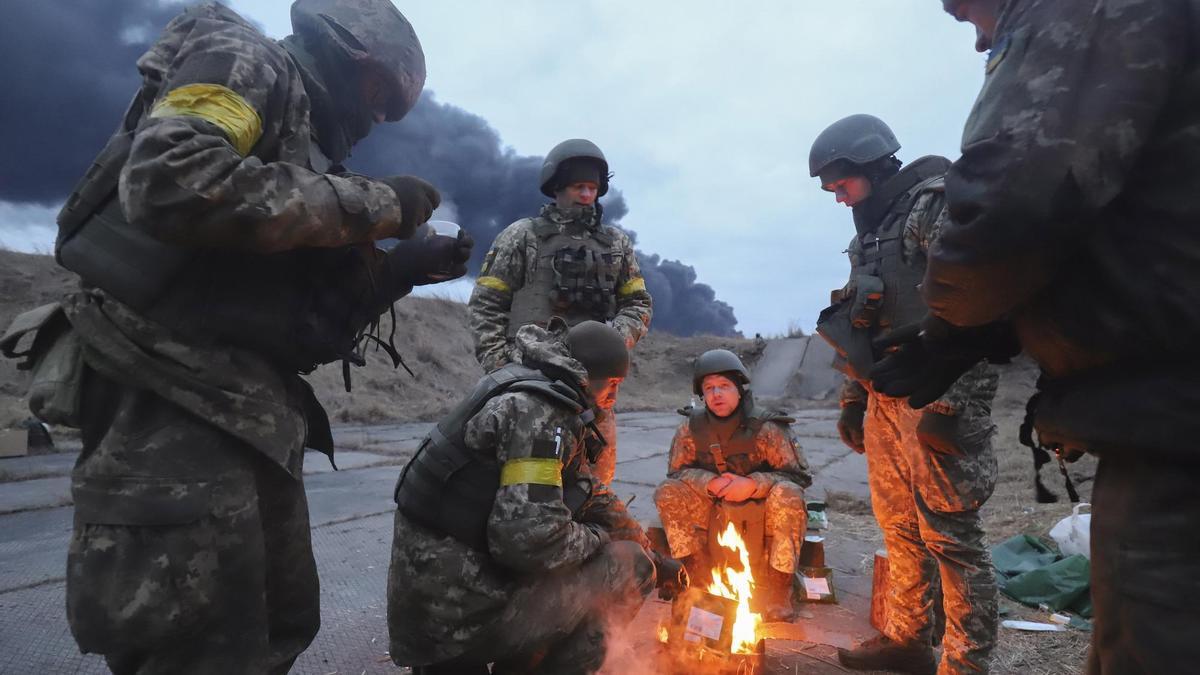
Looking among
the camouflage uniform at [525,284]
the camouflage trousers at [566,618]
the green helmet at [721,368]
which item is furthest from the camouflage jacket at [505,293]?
the camouflage trousers at [566,618]

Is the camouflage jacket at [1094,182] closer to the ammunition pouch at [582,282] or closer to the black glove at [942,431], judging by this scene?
the black glove at [942,431]

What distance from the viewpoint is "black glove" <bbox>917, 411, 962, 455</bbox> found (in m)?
2.60

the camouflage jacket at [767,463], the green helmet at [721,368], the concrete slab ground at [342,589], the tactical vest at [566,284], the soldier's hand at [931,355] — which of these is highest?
the tactical vest at [566,284]

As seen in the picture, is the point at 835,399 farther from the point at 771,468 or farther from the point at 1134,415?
the point at 1134,415

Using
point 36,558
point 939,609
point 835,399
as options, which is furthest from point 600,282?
point 835,399

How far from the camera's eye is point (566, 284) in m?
3.89

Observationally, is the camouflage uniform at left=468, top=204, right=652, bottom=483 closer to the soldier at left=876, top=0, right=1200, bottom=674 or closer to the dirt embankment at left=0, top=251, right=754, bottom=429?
the soldier at left=876, top=0, right=1200, bottom=674

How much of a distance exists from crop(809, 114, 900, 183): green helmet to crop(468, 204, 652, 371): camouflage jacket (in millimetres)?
1318

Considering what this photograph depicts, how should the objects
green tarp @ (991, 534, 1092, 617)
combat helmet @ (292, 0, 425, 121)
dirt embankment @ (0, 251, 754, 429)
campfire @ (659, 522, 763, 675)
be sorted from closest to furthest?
combat helmet @ (292, 0, 425, 121) → campfire @ (659, 522, 763, 675) → green tarp @ (991, 534, 1092, 617) → dirt embankment @ (0, 251, 754, 429)

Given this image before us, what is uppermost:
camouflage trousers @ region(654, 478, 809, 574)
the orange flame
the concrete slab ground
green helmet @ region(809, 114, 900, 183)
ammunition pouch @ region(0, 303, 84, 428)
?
green helmet @ region(809, 114, 900, 183)

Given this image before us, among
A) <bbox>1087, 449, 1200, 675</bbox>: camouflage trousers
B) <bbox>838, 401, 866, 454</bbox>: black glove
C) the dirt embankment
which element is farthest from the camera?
the dirt embankment

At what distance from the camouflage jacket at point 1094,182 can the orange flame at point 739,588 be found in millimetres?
2008

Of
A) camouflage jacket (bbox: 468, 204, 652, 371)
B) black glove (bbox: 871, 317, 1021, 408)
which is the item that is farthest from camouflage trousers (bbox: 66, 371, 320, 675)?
camouflage jacket (bbox: 468, 204, 652, 371)

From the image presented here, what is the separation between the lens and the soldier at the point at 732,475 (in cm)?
368
